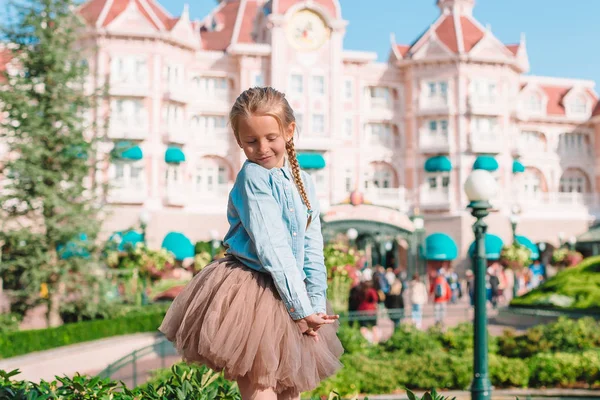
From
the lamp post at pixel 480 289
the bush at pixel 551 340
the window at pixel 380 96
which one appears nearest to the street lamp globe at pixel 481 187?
the lamp post at pixel 480 289

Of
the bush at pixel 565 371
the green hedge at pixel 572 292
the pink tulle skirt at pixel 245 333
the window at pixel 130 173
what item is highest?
the window at pixel 130 173

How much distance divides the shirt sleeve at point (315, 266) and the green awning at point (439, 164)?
38.5 m

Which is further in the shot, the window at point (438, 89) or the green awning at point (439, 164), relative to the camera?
the window at point (438, 89)

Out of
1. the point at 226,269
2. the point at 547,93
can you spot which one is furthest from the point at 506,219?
the point at 226,269

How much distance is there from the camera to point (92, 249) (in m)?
17.0

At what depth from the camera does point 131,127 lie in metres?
37.8

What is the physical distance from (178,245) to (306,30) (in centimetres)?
1446

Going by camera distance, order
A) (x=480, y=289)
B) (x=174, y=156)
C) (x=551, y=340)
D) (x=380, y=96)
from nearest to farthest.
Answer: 1. (x=480, y=289)
2. (x=551, y=340)
3. (x=174, y=156)
4. (x=380, y=96)

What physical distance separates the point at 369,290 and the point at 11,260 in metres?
8.02

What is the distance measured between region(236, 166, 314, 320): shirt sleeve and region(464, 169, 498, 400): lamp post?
545 centimetres

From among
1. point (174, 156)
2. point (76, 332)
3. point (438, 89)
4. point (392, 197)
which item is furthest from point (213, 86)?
point (76, 332)

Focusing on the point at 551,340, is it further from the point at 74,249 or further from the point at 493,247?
the point at 493,247

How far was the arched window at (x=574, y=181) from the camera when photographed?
47906mm

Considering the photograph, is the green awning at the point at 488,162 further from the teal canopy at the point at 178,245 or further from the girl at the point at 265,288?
the girl at the point at 265,288
